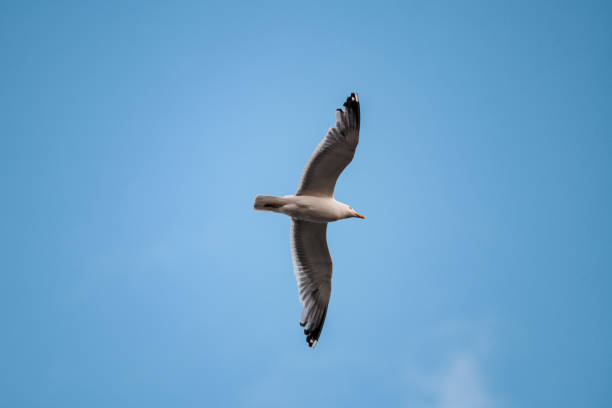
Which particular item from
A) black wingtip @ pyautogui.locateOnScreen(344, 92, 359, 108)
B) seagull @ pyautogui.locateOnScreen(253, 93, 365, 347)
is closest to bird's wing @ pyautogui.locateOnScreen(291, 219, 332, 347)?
seagull @ pyautogui.locateOnScreen(253, 93, 365, 347)

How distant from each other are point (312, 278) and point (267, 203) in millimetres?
1590

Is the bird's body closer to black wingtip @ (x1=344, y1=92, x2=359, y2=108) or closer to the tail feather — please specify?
the tail feather

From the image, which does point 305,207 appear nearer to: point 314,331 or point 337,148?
point 337,148

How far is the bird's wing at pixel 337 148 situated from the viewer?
7.45m

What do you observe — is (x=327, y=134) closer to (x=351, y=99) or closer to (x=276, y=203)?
(x=351, y=99)

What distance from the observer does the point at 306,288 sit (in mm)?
8523

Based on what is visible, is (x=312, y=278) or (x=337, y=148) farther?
(x=312, y=278)

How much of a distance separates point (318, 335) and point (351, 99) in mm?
3653

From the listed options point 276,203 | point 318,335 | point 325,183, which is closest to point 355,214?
point 325,183

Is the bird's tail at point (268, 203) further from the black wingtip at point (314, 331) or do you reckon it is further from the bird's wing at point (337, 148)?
the black wingtip at point (314, 331)

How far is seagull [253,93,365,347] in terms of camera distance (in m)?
7.49

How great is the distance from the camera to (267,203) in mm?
7688

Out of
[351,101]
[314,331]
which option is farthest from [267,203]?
[314,331]

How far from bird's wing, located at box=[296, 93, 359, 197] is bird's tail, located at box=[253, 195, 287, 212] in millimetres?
454
